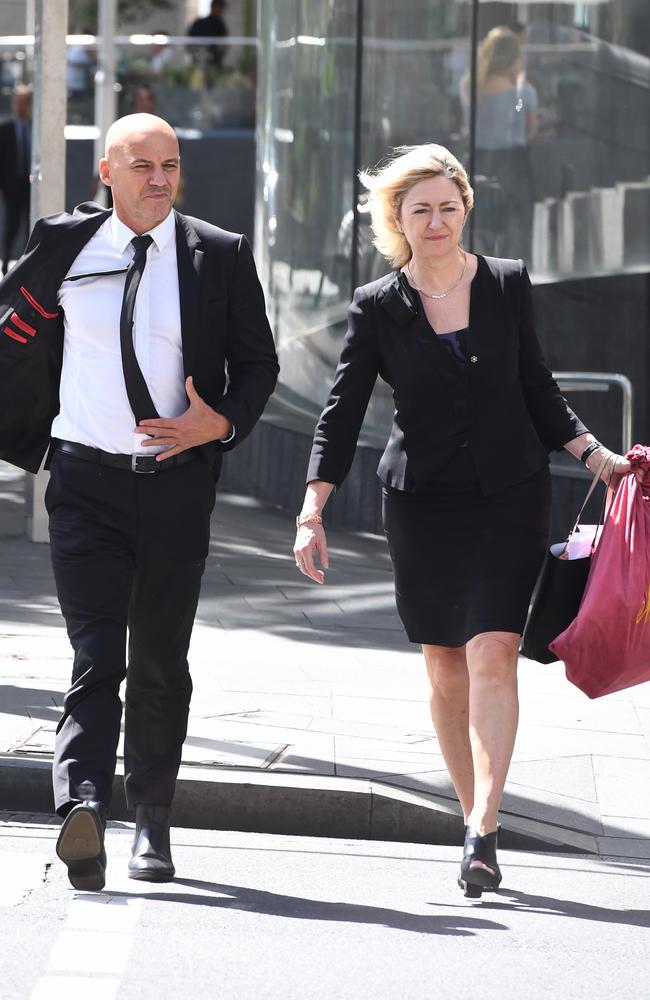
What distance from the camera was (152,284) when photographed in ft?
15.9

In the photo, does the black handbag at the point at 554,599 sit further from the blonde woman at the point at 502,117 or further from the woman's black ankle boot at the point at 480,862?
the blonde woman at the point at 502,117

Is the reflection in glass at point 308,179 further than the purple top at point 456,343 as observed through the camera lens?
Yes

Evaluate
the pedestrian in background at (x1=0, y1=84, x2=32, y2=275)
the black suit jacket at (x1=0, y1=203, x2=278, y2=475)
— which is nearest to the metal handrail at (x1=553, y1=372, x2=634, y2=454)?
the black suit jacket at (x1=0, y1=203, x2=278, y2=475)

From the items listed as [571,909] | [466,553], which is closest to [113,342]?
[466,553]

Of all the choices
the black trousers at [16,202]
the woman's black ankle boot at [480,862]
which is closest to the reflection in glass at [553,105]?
the woman's black ankle boot at [480,862]

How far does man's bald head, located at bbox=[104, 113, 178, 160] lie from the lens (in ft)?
15.7

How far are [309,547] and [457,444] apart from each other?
463mm

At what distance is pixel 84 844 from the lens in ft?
15.1

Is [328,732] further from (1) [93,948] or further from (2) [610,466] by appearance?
(1) [93,948]

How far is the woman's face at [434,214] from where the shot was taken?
16.4 feet

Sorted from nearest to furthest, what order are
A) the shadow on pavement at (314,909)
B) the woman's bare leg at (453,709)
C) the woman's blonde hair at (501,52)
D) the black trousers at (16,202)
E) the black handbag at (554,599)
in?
the shadow on pavement at (314,909), the black handbag at (554,599), the woman's bare leg at (453,709), the woman's blonde hair at (501,52), the black trousers at (16,202)

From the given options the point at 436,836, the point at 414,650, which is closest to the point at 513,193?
the point at 414,650

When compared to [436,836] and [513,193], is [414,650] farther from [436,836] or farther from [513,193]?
[513,193]

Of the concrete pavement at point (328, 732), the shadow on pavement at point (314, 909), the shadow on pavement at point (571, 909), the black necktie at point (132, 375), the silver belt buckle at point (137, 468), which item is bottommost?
the concrete pavement at point (328, 732)
